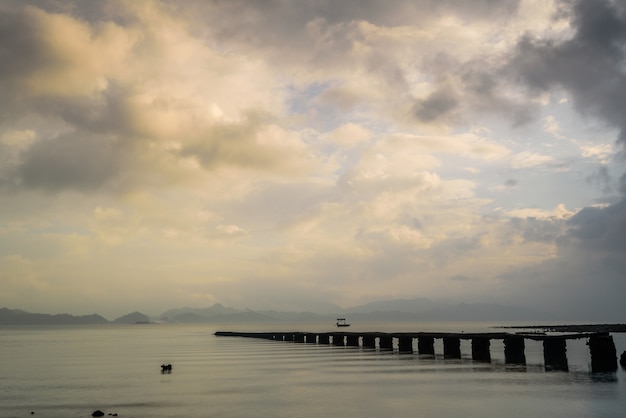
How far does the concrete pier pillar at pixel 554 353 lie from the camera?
4925 cm

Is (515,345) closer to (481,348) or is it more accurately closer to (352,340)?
(481,348)

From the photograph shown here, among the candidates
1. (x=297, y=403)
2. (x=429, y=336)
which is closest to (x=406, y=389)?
(x=297, y=403)

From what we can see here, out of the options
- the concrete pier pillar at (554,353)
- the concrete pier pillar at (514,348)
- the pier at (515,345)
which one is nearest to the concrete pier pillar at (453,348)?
the pier at (515,345)

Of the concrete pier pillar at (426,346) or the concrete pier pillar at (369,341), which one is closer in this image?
the concrete pier pillar at (426,346)

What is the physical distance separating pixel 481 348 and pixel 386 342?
74.7ft

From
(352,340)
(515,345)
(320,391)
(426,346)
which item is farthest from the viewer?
(352,340)

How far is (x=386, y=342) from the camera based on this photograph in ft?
261

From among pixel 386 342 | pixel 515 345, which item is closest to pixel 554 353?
pixel 515 345

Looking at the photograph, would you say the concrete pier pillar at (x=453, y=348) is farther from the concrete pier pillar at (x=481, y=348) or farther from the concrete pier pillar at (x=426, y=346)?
the concrete pier pillar at (x=426, y=346)

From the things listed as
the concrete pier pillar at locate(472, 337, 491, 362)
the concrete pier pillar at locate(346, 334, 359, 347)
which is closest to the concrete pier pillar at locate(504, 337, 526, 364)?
the concrete pier pillar at locate(472, 337, 491, 362)

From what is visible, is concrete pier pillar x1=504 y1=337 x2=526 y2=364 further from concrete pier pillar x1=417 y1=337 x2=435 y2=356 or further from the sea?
concrete pier pillar x1=417 y1=337 x2=435 y2=356

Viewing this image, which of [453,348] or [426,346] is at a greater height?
[453,348]

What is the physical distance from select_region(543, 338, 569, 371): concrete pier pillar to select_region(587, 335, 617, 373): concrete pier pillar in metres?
3.04

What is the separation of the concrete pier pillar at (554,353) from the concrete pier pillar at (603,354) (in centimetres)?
304
